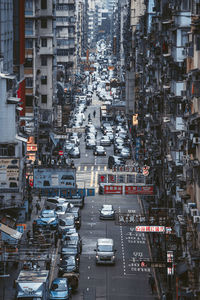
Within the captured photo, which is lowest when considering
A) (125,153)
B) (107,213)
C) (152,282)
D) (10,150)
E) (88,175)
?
(125,153)

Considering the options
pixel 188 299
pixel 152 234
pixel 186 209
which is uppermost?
pixel 186 209

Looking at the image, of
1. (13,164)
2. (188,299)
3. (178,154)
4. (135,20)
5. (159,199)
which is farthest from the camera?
(135,20)

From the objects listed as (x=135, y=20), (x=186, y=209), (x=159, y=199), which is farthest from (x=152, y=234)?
(x=135, y=20)

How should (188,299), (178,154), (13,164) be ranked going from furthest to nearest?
(13,164)
(178,154)
(188,299)

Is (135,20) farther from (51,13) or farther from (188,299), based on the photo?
(188,299)

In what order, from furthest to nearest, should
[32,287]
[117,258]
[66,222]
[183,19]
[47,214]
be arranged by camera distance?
[66,222] < [47,214] < [117,258] < [183,19] < [32,287]

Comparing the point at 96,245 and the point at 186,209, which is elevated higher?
the point at 186,209

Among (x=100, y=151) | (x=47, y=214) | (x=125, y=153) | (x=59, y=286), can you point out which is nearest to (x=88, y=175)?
(x=125, y=153)

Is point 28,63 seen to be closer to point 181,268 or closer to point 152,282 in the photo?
point 152,282

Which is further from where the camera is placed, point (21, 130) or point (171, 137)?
point (21, 130)
